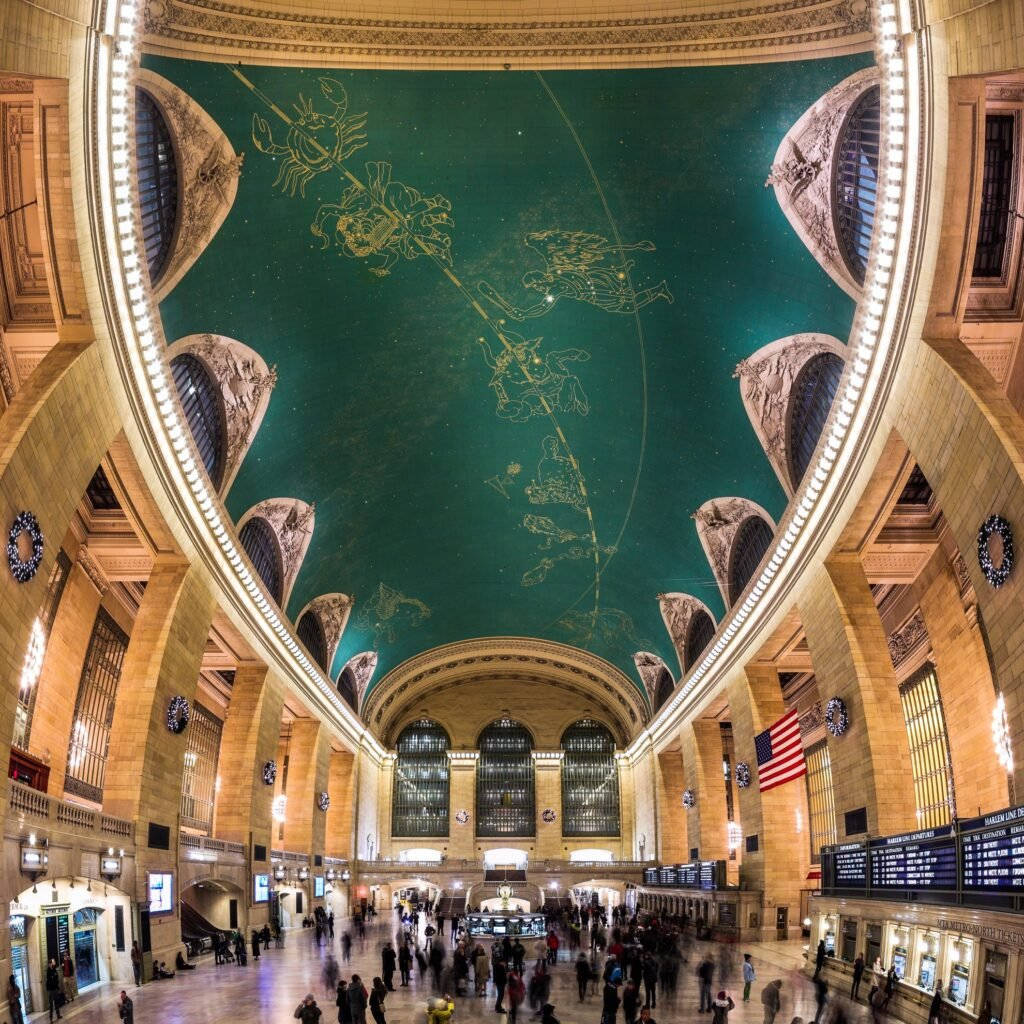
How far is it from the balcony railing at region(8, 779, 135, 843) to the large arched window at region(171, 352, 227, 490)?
742 centimetres

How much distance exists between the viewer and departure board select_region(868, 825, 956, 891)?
13.8 m

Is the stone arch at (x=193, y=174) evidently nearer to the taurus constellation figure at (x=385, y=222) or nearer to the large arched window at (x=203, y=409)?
Result: the taurus constellation figure at (x=385, y=222)

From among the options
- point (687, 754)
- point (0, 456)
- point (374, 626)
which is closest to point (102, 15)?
point (0, 456)

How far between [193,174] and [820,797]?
32.0 metres

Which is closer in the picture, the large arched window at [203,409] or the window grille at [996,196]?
the window grille at [996,196]

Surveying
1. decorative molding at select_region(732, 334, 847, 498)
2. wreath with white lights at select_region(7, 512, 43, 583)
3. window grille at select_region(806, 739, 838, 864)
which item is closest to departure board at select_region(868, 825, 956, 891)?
decorative molding at select_region(732, 334, 847, 498)

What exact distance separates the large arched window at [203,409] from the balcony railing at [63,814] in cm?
742

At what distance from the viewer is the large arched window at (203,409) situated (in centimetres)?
1917

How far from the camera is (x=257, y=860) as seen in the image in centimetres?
2728

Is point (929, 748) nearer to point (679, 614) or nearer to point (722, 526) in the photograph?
point (722, 526)

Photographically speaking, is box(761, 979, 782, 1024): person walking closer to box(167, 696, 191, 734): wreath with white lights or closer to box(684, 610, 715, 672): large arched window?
box(167, 696, 191, 734): wreath with white lights

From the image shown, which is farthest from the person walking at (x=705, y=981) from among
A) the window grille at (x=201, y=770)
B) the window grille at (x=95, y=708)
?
the window grille at (x=201, y=770)

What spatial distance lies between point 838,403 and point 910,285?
138 inches

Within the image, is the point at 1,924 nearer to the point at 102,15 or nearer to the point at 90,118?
the point at 90,118
